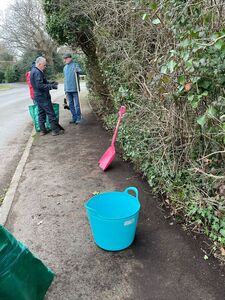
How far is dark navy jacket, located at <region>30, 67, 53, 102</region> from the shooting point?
19.3ft

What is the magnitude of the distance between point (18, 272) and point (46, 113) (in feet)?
16.0

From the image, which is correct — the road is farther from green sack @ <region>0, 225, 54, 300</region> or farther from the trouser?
green sack @ <region>0, 225, 54, 300</region>

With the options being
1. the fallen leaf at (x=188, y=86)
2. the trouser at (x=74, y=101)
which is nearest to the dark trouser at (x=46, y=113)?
the trouser at (x=74, y=101)

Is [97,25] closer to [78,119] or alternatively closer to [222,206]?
[78,119]

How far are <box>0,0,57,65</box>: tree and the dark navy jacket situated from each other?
24657mm

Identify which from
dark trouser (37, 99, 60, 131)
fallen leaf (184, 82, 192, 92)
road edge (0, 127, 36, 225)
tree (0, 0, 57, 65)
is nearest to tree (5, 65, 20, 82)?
tree (0, 0, 57, 65)

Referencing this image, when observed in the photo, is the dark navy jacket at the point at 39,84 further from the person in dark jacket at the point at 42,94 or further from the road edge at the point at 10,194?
the road edge at the point at 10,194

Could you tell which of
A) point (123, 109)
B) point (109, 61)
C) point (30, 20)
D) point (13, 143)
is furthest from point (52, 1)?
point (30, 20)

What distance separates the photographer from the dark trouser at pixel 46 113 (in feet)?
20.2

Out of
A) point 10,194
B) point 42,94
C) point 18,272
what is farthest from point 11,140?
point 18,272

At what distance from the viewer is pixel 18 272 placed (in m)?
1.76

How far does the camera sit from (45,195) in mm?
Answer: 3711

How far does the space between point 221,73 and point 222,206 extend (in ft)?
3.79

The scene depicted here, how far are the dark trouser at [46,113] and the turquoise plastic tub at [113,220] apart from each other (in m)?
3.93
